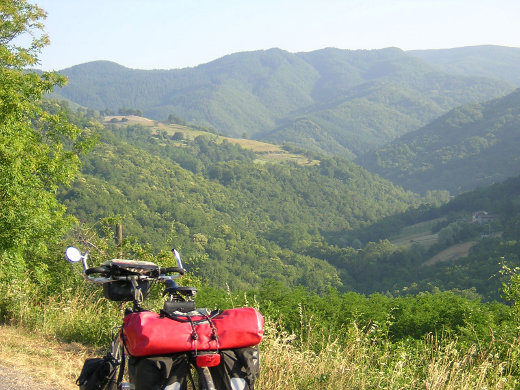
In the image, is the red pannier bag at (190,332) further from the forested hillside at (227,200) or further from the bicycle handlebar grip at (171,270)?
the forested hillside at (227,200)

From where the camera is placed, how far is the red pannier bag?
210 centimetres

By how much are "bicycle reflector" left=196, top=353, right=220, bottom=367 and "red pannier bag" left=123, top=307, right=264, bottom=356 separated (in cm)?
3

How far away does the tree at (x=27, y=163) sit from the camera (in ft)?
32.5

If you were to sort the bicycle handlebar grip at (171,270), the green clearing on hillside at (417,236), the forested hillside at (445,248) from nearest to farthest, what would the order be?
the bicycle handlebar grip at (171,270), the forested hillside at (445,248), the green clearing on hillside at (417,236)

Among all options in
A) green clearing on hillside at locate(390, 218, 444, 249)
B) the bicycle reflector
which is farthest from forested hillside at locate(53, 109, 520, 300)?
the bicycle reflector

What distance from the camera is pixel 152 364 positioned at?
213 centimetres

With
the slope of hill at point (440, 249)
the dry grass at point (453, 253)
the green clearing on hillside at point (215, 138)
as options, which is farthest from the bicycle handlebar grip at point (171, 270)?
the green clearing on hillside at point (215, 138)

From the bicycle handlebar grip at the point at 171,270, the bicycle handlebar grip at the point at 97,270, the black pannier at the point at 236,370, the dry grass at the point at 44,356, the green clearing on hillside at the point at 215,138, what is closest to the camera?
the black pannier at the point at 236,370

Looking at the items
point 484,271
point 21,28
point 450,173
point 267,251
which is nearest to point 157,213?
point 267,251

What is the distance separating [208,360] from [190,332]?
0.13 metres

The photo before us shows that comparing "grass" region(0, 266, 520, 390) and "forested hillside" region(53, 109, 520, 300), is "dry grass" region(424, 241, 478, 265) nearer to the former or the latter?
"forested hillside" region(53, 109, 520, 300)

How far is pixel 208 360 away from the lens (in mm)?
2158

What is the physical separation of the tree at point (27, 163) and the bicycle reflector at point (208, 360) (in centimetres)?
841

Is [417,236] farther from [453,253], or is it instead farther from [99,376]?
[99,376]
